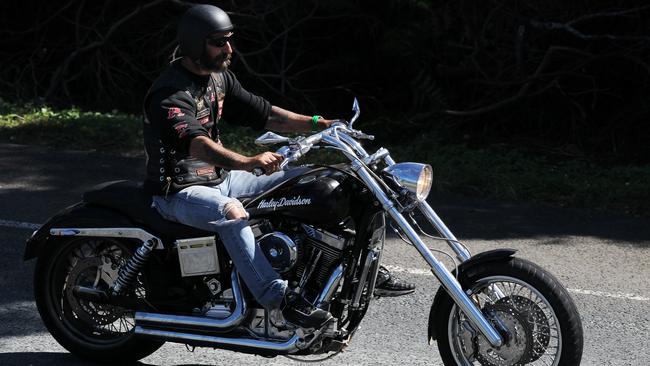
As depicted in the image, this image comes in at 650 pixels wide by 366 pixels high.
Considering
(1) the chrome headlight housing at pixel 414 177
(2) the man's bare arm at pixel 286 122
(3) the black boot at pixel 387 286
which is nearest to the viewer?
(1) the chrome headlight housing at pixel 414 177

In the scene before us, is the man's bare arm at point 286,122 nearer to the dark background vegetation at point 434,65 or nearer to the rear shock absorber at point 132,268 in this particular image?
the rear shock absorber at point 132,268

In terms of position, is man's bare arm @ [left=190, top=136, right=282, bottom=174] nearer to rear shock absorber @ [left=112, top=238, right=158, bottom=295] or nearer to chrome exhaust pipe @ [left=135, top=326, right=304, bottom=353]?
rear shock absorber @ [left=112, top=238, right=158, bottom=295]

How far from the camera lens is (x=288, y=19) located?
12.9 metres

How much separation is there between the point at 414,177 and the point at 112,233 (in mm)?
1512

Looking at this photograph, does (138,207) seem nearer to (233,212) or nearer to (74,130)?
(233,212)

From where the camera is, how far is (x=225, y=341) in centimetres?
464

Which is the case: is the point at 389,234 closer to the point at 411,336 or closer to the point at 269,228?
the point at 411,336

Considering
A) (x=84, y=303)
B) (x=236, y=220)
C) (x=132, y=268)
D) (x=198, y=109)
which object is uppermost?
(x=198, y=109)

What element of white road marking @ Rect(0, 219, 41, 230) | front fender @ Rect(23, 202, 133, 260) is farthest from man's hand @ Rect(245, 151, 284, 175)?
white road marking @ Rect(0, 219, 41, 230)

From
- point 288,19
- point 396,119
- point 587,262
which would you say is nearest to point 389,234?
point 587,262

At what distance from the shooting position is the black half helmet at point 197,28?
4734 millimetres

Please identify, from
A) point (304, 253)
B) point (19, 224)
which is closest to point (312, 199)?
point (304, 253)

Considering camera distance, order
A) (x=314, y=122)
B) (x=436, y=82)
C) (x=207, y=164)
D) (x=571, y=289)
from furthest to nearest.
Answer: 1. (x=436, y=82)
2. (x=571, y=289)
3. (x=314, y=122)
4. (x=207, y=164)

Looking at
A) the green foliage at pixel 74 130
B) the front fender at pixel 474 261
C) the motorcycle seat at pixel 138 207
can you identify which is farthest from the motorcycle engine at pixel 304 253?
the green foliage at pixel 74 130
